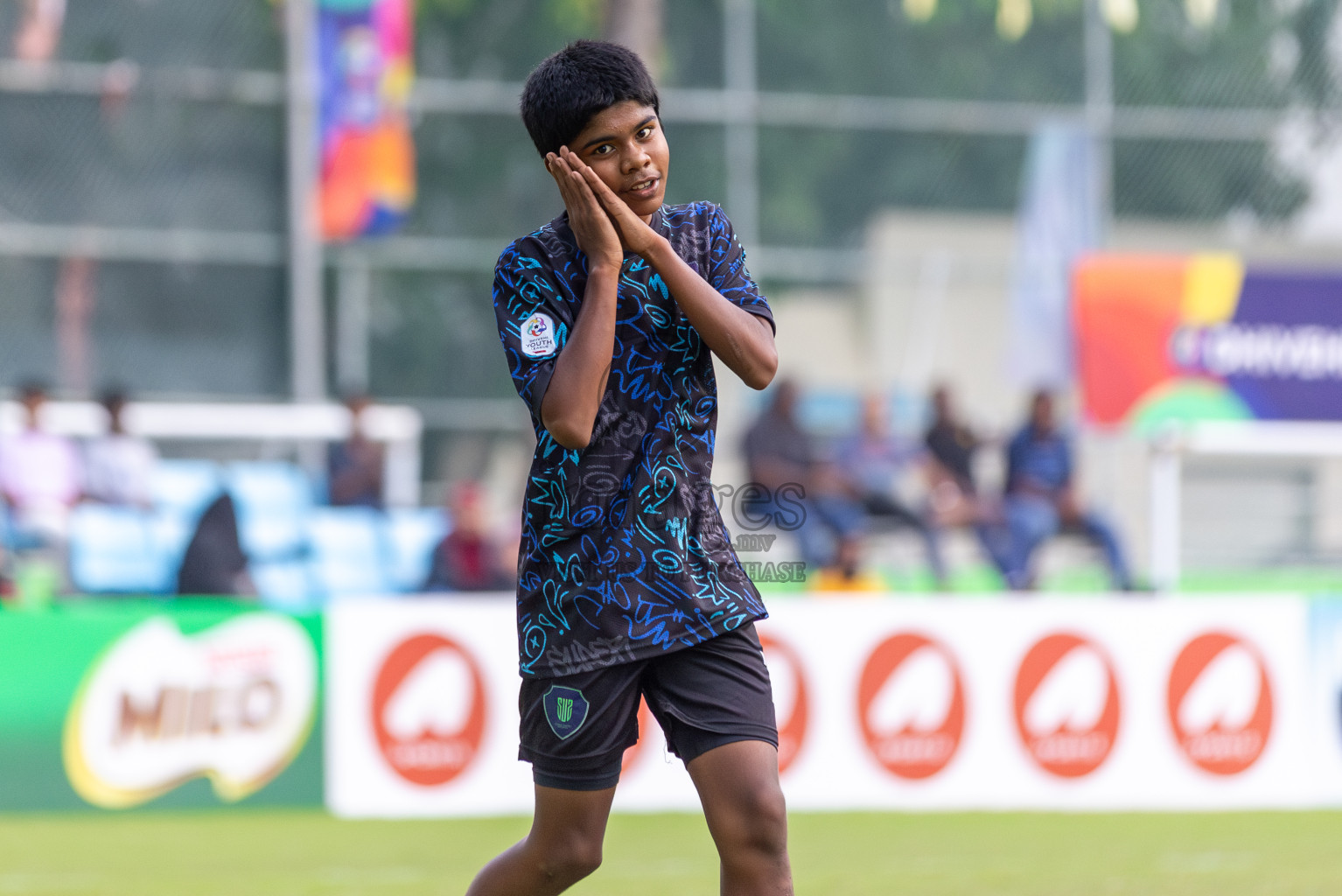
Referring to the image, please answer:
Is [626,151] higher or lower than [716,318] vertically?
higher

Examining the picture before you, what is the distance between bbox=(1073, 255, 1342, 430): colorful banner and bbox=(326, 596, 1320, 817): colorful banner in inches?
113

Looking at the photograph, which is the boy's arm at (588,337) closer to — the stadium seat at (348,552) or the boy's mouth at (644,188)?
the boy's mouth at (644,188)

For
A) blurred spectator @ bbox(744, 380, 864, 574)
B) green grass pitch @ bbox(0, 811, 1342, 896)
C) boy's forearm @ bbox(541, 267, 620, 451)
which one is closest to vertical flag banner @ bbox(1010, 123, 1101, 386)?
blurred spectator @ bbox(744, 380, 864, 574)

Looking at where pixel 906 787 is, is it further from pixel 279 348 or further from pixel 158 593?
pixel 279 348

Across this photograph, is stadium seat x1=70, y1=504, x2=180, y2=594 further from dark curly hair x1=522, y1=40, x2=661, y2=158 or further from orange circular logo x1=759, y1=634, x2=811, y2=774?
dark curly hair x1=522, y1=40, x2=661, y2=158

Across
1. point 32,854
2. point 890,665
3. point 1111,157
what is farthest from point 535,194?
point 32,854

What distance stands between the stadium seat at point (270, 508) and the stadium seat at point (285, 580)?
2.3 inches

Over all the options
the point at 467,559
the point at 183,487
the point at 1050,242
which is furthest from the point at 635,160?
the point at 1050,242

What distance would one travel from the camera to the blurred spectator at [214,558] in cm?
1054

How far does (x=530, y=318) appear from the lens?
3400mm

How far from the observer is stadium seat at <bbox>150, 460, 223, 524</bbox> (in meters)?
11.7

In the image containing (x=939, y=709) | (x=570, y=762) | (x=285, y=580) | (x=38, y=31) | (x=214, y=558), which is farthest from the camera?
(x=38, y=31)

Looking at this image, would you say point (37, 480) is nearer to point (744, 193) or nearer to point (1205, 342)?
point (744, 193)

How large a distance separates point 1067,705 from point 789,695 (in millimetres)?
1304
